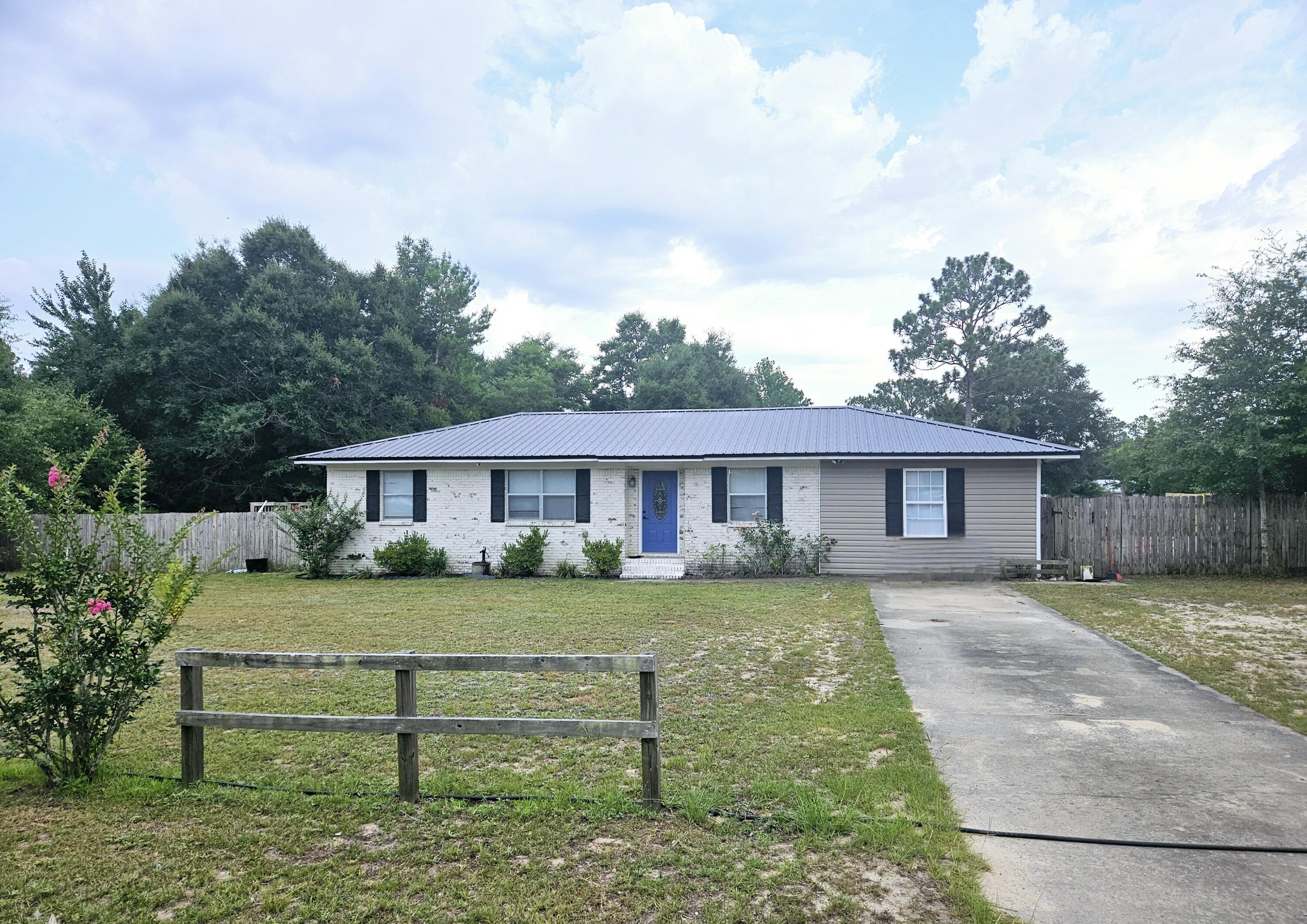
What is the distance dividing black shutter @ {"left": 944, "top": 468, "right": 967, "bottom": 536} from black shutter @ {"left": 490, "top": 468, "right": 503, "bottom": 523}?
35.1 feet

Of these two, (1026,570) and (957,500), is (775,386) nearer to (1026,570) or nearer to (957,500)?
(957,500)

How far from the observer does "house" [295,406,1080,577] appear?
16.3 meters

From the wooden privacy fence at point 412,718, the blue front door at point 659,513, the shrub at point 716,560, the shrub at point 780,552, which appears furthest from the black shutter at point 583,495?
the wooden privacy fence at point 412,718

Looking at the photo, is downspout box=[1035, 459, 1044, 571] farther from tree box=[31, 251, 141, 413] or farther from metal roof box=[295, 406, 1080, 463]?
tree box=[31, 251, 141, 413]

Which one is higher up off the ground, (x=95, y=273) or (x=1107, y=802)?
(x=95, y=273)

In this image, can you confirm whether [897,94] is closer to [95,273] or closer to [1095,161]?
[1095,161]

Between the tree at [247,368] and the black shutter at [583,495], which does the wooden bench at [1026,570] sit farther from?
the tree at [247,368]

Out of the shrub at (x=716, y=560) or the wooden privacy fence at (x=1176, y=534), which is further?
the shrub at (x=716, y=560)

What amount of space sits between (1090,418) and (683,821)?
39.2 metres

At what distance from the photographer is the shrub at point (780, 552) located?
1673 centimetres

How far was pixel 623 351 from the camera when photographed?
2078 inches

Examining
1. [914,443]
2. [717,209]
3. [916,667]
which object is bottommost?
[916,667]

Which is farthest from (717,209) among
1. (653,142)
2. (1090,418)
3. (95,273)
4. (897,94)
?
(95,273)

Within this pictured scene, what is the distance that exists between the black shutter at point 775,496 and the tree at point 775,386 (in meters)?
39.5
